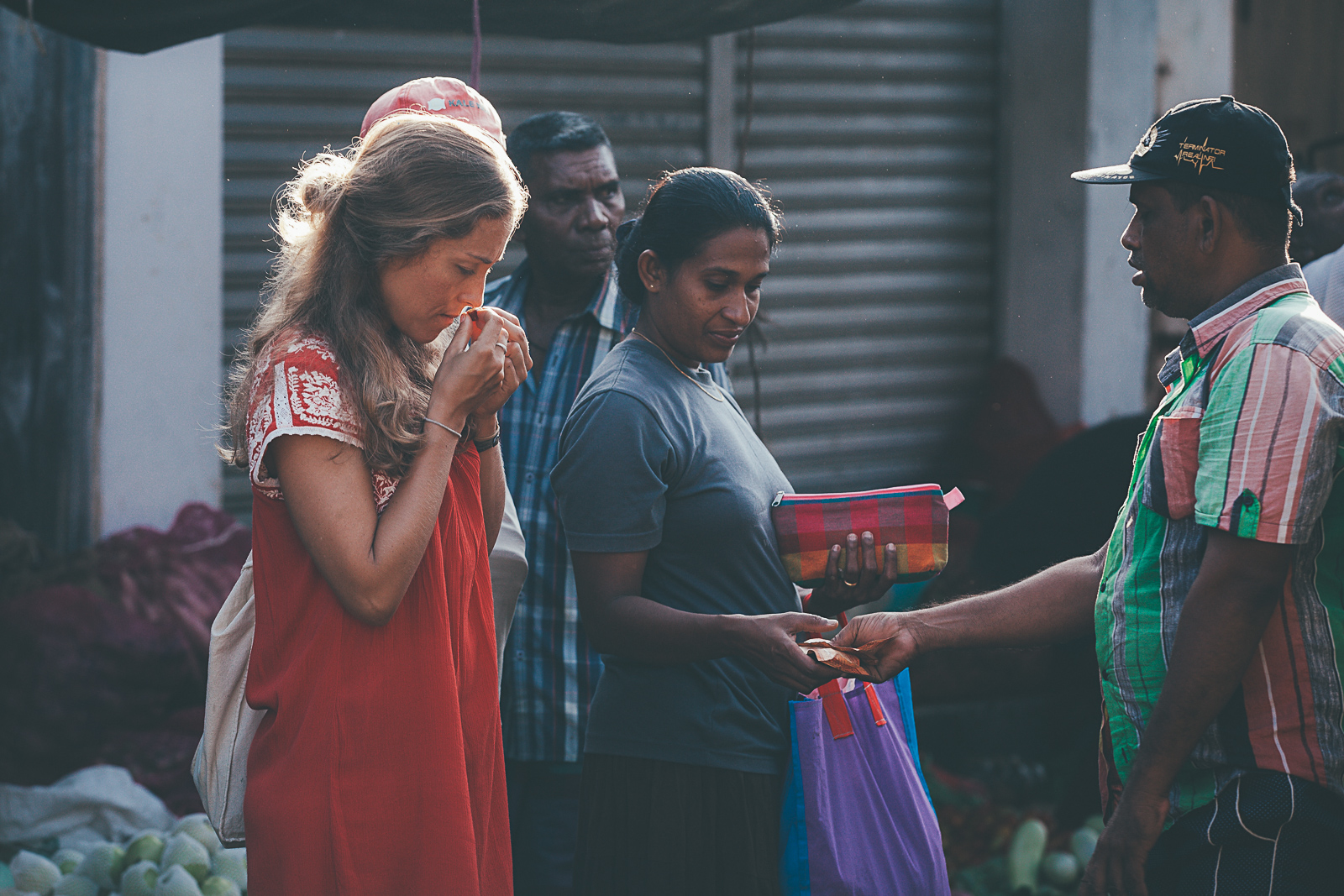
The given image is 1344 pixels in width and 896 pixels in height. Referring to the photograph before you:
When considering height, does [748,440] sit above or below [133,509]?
above

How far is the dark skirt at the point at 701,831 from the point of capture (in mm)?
2068

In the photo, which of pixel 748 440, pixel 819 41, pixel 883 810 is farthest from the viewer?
pixel 819 41

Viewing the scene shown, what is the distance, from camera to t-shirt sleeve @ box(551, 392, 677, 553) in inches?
80.1

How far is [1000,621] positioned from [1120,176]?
0.79 m

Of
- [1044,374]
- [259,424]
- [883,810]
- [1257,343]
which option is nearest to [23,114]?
[259,424]

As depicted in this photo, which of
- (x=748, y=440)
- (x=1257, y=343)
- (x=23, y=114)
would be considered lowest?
(x=748, y=440)

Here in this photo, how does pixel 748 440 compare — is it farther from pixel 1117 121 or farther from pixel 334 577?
pixel 1117 121

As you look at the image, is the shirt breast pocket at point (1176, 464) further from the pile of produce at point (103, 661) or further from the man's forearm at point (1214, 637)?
the pile of produce at point (103, 661)

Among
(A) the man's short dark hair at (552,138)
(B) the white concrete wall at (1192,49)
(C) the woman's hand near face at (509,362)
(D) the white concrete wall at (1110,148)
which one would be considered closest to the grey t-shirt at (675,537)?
(C) the woman's hand near face at (509,362)

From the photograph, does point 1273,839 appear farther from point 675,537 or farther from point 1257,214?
point 675,537

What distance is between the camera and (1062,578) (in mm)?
2158

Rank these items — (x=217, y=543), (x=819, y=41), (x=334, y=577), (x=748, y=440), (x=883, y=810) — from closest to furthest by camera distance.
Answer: (x=334, y=577) → (x=883, y=810) → (x=748, y=440) → (x=217, y=543) → (x=819, y=41)

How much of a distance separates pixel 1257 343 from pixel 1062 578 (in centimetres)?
62

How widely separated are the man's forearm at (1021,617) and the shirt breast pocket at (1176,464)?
0.38 metres
